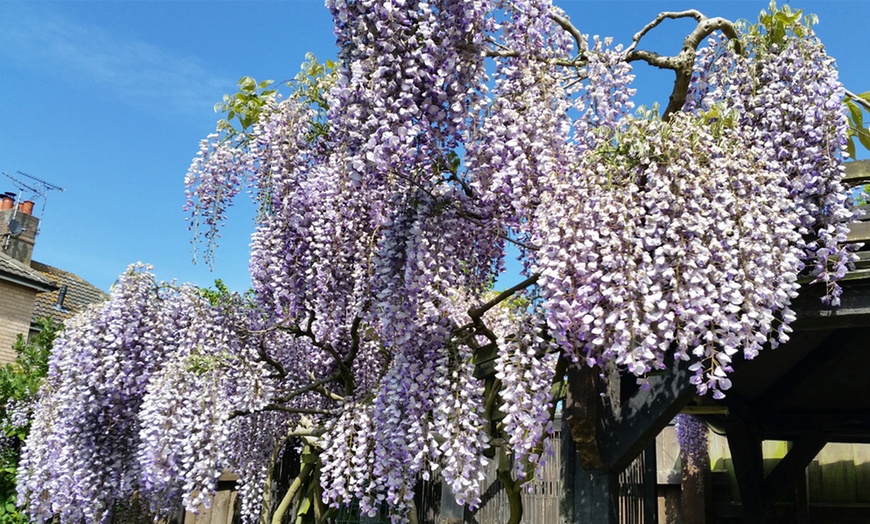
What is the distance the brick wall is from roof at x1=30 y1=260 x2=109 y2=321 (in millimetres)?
650

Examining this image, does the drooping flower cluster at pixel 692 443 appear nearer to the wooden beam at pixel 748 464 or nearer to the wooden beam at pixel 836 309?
the wooden beam at pixel 748 464

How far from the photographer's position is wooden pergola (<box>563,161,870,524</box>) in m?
4.05

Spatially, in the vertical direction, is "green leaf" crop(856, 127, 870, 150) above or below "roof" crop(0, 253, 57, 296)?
below

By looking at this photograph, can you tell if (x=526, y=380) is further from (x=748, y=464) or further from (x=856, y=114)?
(x=748, y=464)

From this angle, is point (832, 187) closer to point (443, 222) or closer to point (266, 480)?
point (443, 222)

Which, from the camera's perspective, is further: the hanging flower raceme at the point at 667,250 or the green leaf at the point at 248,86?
the green leaf at the point at 248,86

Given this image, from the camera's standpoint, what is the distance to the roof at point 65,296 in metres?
14.5

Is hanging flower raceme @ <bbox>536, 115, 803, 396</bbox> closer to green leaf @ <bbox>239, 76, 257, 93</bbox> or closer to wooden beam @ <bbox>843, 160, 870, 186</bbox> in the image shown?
wooden beam @ <bbox>843, 160, 870, 186</bbox>

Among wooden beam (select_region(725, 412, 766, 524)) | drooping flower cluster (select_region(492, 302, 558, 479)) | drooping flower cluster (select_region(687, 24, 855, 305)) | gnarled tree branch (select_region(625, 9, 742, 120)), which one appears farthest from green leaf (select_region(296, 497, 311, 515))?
drooping flower cluster (select_region(687, 24, 855, 305))

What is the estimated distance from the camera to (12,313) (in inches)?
505

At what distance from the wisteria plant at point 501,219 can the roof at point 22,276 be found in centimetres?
792

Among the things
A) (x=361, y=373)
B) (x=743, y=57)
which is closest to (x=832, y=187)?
(x=743, y=57)

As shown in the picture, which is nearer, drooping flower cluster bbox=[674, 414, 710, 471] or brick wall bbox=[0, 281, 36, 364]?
drooping flower cluster bbox=[674, 414, 710, 471]

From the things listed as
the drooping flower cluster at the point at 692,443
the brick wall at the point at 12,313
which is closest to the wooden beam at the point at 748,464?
the drooping flower cluster at the point at 692,443
